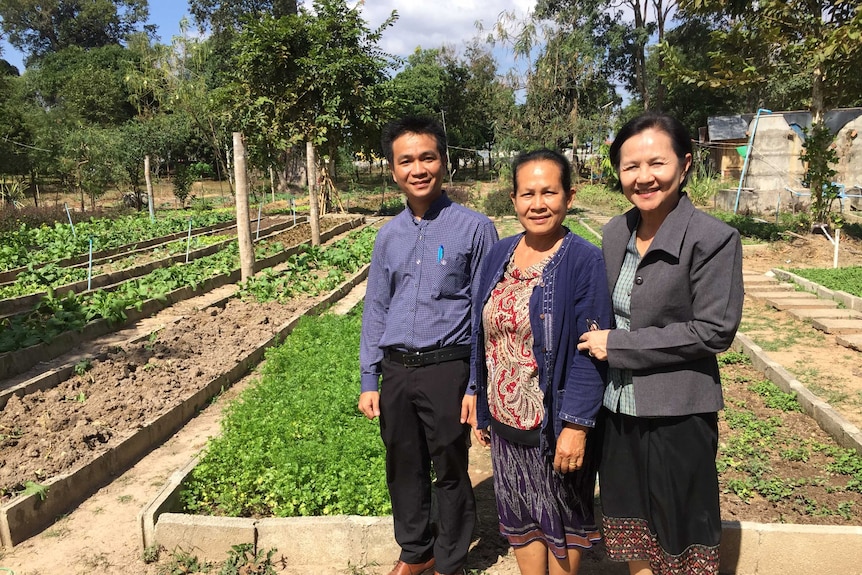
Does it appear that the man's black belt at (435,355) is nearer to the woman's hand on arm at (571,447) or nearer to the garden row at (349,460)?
the woman's hand on arm at (571,447)

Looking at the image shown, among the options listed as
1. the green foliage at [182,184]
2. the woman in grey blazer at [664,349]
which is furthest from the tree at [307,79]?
the woman in grey blazer at [664,349]

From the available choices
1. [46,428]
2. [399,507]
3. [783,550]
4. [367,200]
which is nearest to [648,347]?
[399,507]

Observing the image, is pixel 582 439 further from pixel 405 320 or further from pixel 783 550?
pixel 783 550

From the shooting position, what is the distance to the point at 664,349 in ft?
5.88

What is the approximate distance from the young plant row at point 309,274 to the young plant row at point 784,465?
5.81 metres

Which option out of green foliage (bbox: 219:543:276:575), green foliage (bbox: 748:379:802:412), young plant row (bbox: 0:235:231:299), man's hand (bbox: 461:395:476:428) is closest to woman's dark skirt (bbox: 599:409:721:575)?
man's hand (bbox: 461:395:476:428)

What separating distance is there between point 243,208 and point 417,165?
6784 mm

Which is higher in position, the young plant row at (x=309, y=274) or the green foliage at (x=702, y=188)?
the green foliage at (x=702, y=188)

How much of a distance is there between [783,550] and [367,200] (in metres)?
23.5

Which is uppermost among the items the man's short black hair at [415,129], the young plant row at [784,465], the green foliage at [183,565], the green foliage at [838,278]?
the man's short black hair at [415,129]

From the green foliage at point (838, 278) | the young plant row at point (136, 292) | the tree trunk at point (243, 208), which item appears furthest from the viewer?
the tree trunk at point (243, 208)

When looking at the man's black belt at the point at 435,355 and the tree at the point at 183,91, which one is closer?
the man's black belt at the point at 435,355

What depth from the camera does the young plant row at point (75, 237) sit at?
33.9 feet

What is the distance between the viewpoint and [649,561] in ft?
6.77
